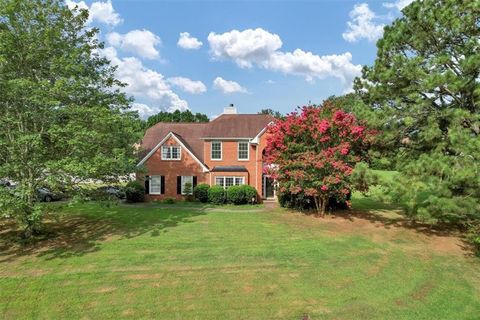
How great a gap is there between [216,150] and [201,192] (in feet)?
13.7

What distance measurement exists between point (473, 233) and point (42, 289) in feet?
52.6

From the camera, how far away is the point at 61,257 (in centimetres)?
1295

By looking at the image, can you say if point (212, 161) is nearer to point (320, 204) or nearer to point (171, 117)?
point (320, 204)

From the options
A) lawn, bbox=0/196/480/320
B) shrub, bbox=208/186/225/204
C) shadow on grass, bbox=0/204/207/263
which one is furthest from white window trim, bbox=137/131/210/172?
lawn, bbox=0/196/480/320

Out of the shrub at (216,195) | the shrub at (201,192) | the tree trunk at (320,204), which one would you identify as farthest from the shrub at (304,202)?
the shrub at (201,192)

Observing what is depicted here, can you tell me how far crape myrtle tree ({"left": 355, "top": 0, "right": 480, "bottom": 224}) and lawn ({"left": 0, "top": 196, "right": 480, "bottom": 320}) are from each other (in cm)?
270

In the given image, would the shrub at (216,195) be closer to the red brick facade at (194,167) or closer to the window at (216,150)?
the red brick facade at (194,167)

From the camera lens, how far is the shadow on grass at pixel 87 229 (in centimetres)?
1384

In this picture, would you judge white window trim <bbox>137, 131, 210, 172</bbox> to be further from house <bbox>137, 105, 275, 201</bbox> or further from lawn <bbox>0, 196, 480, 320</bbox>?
lawn <bbox>0, 196, 480, 320</bbox>

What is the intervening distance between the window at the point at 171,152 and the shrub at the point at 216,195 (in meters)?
4.36

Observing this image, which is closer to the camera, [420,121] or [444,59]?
[444,59]

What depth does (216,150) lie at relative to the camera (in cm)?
2895

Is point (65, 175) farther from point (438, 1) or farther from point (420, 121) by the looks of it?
point (438, 1)

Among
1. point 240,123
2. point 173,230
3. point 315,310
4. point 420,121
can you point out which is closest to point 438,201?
point 420,121
